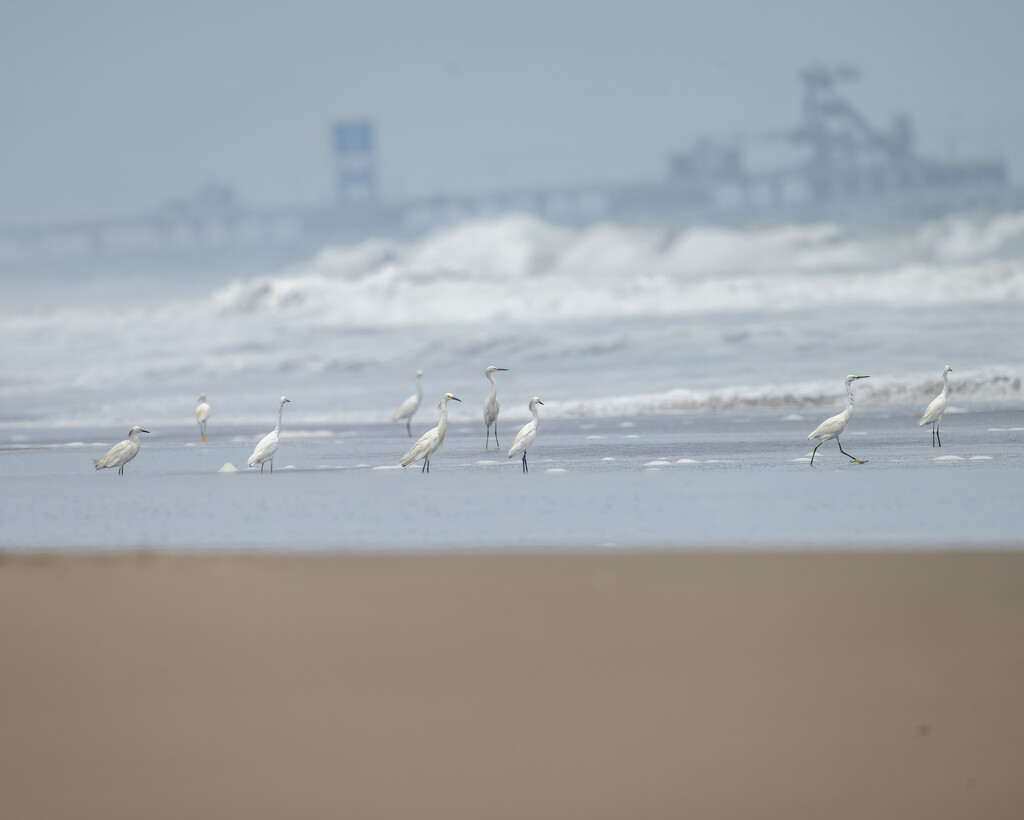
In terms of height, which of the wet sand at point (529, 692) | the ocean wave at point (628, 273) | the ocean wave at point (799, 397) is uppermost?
the wet sand at point (529, 692)

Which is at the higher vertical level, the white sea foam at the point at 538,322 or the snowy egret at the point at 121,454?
the snowy egret at the point at 121,454

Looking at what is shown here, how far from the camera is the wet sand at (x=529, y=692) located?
2438 mm

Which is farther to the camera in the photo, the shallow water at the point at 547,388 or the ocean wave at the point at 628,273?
the ocean wave at the point at 628,273

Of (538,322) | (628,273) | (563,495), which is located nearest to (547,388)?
(538,322)

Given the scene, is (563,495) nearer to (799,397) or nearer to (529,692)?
(529,692)

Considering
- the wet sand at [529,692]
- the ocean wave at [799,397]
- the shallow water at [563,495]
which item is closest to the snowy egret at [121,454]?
the shallow water at [563,495]

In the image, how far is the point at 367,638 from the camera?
3297 millimetres

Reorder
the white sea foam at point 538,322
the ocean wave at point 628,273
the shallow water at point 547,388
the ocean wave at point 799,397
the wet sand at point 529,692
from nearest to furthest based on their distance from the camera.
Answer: the wet sand at point 529,692, the shallow water at point 547,388, the ocean wave at point 799,397, the white sea foam at point 538,322, the ocean wave at point 628,273

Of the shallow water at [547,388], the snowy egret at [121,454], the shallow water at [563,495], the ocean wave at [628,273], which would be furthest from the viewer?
the ocean wave at [628,273]

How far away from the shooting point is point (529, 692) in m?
2.86

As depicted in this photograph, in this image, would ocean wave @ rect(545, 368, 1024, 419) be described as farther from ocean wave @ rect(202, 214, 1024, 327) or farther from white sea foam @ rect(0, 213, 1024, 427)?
ocean wave @ rect(202, 214, 1024, 327)

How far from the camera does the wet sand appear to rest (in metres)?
2.44

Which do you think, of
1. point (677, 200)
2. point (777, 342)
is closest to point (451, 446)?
point (777, 342)

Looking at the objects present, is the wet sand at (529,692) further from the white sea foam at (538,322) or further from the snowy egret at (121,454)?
the white sea foam at (538,322)
